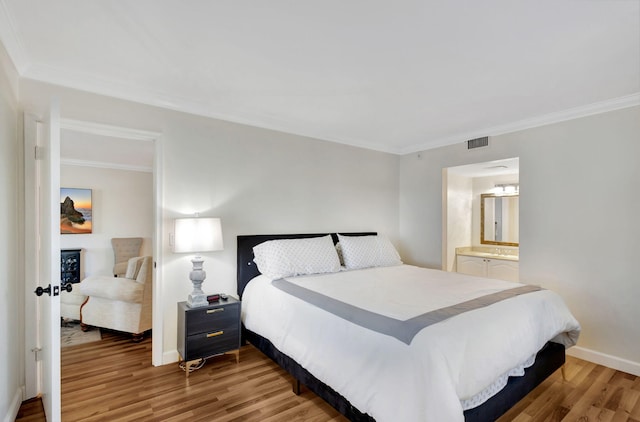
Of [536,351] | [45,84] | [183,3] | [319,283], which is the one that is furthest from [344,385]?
[45,84]

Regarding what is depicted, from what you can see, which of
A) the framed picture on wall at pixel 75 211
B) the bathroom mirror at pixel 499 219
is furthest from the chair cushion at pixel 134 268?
the bathroom mirror at pixel 499 219

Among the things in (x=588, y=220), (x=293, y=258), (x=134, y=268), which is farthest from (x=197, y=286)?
(x=588, y=220)

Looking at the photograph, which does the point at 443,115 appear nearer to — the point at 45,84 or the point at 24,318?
the point at 45,84

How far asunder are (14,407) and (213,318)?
1.30 meters

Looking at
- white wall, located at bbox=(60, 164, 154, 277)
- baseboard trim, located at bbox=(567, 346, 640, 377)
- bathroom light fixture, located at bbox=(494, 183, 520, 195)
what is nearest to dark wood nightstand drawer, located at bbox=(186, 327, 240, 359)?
baseboard trim, located at bbox=(567, 346, 640, 377)

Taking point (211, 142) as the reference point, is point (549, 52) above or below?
above

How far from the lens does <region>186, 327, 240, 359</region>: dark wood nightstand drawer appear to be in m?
2.61

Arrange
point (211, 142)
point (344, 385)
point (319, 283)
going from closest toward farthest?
point (344, 385)
point (319, 283)
point (211, 142)

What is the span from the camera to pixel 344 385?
71.1 inches

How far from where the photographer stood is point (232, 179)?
324 cm

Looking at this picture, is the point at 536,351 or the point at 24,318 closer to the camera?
the point at 536,351

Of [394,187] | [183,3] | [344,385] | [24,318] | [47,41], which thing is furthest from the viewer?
[394,187]

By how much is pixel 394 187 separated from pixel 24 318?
13.7 feet

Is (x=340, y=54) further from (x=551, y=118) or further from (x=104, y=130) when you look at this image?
(x=551, y=118)
